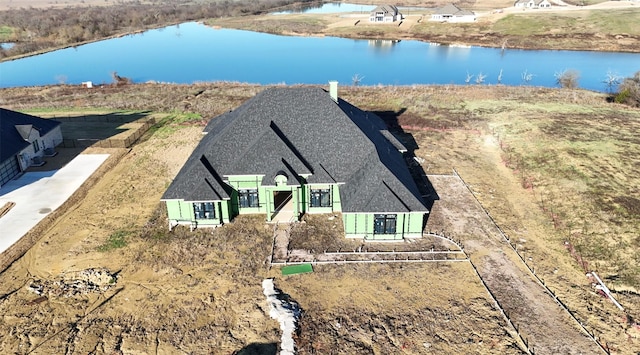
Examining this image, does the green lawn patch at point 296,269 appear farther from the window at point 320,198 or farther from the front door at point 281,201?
the front door at point 281,201

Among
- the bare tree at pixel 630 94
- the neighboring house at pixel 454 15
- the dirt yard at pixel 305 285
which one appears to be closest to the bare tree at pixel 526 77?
the bare tree at pixel 630 94

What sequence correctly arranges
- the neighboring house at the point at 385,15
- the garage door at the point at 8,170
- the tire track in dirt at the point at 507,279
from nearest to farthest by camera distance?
1. the tire track in dirt at the point at 507,279
2. the garage door at the point at 8,170
3. the neighboring house at the point at 385,15

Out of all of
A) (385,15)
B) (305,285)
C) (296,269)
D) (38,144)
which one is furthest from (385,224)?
(385,15)

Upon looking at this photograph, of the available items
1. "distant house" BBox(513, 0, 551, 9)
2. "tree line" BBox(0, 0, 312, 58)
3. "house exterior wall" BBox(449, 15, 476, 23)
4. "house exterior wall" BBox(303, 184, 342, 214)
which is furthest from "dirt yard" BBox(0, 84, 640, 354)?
"distant house" BBox(513, 0, 551, 9)

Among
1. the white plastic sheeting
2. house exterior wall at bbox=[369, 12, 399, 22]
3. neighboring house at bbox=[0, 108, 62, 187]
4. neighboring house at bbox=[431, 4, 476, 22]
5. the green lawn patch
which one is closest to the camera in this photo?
the white plastic sheeting

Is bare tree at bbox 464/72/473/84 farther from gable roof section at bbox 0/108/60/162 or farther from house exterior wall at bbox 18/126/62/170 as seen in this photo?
gable roof section at bbox 0/108/60/162

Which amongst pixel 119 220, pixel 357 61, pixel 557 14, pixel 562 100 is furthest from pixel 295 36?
pixel 119 220
